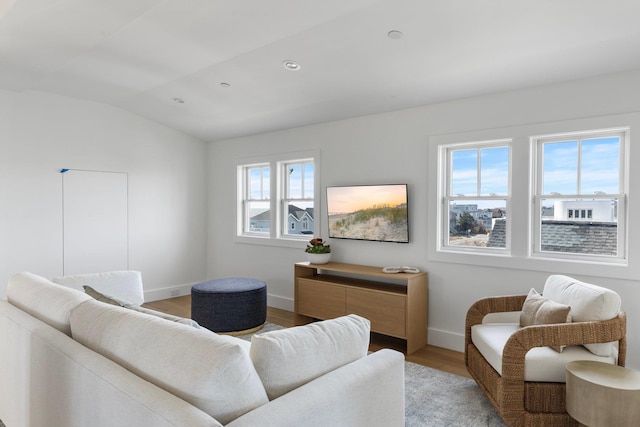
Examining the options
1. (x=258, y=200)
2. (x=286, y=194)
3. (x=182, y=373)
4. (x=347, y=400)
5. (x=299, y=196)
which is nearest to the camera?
(x=182, y=373)

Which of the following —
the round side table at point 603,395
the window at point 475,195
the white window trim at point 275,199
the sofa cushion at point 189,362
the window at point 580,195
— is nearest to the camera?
the sofa cushion at point 189,362

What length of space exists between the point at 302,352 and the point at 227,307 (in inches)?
Answer: 112

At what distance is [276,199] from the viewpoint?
5402mm

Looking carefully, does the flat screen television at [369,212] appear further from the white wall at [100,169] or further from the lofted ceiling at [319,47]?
the white wall at [100,169]

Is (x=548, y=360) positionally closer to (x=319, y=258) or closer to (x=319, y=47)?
(x=319, y=258)

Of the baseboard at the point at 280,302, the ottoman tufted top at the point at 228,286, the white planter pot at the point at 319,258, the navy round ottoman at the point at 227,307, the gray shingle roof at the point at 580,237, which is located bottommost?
the baseboard at the point at 280,302

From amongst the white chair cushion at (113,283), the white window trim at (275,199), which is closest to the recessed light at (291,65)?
the white window trim at (275,199)

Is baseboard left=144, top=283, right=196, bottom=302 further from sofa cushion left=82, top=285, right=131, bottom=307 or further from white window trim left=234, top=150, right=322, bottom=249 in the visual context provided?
sofa cushion left=82, top=285, right=131, bottom=307

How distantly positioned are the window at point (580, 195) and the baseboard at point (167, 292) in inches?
191

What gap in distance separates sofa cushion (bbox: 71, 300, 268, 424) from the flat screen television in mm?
2994

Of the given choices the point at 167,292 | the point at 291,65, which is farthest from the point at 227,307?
the point at 291,65

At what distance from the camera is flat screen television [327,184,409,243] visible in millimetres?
4078

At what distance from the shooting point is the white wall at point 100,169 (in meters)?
4.42

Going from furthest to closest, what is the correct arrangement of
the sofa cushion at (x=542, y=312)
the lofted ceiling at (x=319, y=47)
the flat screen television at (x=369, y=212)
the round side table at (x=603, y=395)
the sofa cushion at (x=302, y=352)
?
the flat screen television at (x=369, y=212), the lofted ceiling at (x=319, y=47), the sofa cushion at (x=542, y=312), the round side table at (x=603, y=395), the sofa cushion at (x=302, y=352)
